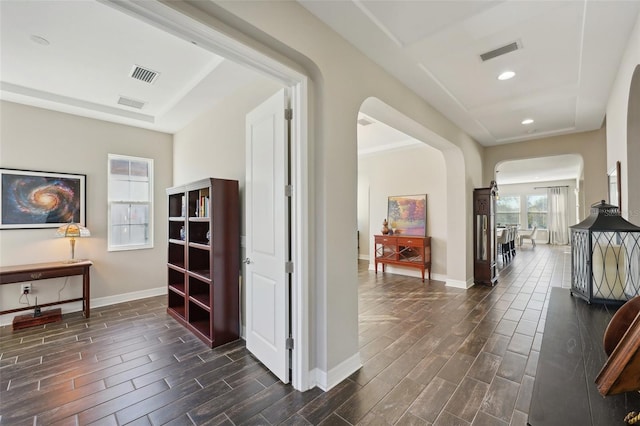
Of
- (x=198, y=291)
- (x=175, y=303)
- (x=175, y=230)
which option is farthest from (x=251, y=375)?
(x=175, y=230)

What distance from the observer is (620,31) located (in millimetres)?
2270

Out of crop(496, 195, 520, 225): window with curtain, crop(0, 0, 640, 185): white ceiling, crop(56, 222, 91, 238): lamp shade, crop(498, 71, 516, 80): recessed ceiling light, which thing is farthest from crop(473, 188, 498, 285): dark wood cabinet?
crop(496, 195, 520, 225): window with curtain

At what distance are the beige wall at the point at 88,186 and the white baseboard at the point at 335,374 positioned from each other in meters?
3.82

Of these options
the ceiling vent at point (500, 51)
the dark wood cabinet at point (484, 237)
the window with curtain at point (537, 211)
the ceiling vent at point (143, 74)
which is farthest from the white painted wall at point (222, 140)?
the window with curtain at point (537, 211)

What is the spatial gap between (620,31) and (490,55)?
36.2 inches

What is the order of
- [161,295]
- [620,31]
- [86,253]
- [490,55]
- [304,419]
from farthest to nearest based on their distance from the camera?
[161,295] → [86,253] → [490,55] → [620,31] → [304,419]

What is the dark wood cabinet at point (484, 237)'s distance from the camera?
203 inches

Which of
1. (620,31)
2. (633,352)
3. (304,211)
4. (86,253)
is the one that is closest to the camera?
(633,352)

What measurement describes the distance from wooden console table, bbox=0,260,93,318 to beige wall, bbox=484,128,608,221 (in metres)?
7.57

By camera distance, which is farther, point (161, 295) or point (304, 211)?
point (161, 295)

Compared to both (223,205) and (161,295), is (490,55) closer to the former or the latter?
(223,205)

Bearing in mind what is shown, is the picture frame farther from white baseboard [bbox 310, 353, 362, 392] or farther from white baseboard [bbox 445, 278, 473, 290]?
white baseboard [bbox 310, 353, 362, 392]

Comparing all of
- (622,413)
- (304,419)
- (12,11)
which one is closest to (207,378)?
(304,419)

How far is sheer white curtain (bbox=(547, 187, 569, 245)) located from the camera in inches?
471
